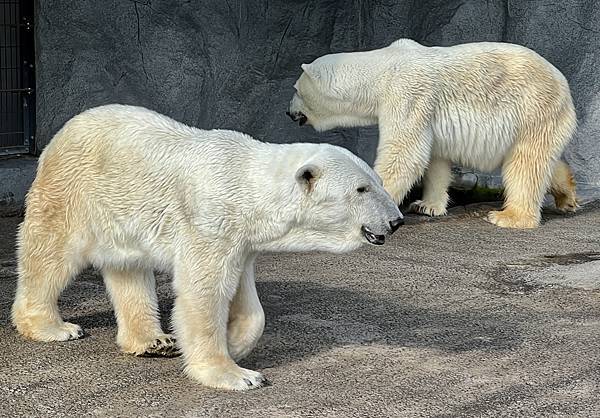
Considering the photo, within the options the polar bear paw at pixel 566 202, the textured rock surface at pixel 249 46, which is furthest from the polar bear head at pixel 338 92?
→ the polar bear paw at pixel 566 202

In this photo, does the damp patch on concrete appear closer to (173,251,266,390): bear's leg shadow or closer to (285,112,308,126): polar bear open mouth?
(285,112,308,126): polar bear open mouth

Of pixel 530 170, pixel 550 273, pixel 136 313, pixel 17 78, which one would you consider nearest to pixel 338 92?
pixel 530 170

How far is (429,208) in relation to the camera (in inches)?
304

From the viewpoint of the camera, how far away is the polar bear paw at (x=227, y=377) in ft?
13.3

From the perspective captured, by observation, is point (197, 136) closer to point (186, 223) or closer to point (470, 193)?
point (186, 223)

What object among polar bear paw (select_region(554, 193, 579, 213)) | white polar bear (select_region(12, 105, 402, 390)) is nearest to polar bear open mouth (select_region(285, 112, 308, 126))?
polar bear paw (select_region(554, 193, 579, 213))

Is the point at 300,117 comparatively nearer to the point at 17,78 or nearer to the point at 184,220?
the point at 17,78

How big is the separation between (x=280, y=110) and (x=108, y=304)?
3.72 m

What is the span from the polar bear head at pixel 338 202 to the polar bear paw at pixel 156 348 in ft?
2.31

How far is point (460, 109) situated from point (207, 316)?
3637mm

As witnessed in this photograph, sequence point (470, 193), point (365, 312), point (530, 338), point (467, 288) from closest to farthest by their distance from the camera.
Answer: point (530, 338) < point (365, 312) < point (467, 288) < point (470, 193)

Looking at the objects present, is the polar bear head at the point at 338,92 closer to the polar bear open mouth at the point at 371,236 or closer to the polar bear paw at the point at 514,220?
the polar bear paw at the point at 514,220

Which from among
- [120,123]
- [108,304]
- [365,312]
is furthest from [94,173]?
[365,312]

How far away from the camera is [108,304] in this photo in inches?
209
